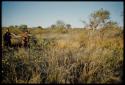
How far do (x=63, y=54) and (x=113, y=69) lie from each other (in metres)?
1.47

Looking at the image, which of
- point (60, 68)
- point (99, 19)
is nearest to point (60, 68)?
point (60, 68)

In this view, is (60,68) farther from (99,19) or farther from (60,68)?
(99,19)

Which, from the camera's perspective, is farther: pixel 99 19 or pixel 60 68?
pixel 99 19

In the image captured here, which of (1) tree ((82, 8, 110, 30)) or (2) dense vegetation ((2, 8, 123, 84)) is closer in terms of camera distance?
(2) dense vegetation ((2, 8, 123, 84))

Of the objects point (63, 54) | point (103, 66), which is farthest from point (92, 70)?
point (63, 54)

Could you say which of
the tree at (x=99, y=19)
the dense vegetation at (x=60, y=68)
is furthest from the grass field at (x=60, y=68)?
the tree at (x=99, y=19)

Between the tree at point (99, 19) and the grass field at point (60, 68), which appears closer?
the grass field at point (60, 68)

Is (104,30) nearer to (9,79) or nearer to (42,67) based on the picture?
(42,67)

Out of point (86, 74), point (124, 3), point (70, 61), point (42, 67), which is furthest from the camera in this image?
point (70, 61)

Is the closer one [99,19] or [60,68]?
[60,68]

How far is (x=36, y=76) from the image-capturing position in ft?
12.5

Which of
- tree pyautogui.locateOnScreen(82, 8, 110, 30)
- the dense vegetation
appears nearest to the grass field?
the dense vegetation

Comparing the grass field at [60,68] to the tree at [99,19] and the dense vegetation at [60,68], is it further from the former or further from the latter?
the tree at [99,19]

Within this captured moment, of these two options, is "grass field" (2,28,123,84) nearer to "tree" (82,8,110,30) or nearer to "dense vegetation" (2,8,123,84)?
"dense vegetation" (2,8,123,84)
